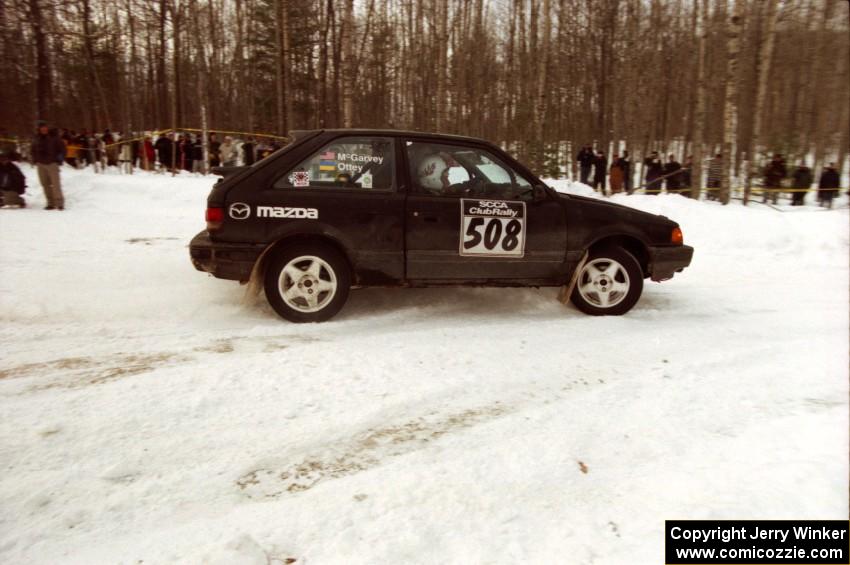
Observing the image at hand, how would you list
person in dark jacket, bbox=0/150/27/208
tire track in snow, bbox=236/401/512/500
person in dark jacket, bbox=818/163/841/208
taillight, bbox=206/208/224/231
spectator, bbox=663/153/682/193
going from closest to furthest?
1. tire track in snow, bbox=236/401/512/500
2. taillight, bbox=206/208/224/231
3. person in dark jacket, bbox=0/150/27/208
4. person in dark jacket, bbox=818/163/841/208
5. spectator, bbox=663/153/682/193

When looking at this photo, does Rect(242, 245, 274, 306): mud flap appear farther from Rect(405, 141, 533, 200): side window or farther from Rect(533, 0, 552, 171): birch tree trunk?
Rect(533, 0, 552, 171): birch tree trunk

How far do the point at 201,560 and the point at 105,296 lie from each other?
159 inches

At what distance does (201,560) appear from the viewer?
212 centimetres

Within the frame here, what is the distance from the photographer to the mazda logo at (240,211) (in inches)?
185

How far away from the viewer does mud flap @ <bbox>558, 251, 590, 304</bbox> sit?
17.5ft

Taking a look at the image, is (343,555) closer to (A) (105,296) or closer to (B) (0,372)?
(B) (0,372)

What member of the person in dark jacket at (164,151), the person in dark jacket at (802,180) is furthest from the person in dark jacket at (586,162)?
the person in dark jacket at (164,151)

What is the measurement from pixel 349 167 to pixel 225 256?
135 centimetres

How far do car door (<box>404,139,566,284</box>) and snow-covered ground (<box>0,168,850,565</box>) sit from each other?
1.65ft

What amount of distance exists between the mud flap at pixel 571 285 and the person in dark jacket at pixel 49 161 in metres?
10.6

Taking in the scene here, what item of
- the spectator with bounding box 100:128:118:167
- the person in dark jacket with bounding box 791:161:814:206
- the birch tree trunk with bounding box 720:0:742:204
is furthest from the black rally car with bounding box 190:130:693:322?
the spectator with bounding box 100:128:118:167

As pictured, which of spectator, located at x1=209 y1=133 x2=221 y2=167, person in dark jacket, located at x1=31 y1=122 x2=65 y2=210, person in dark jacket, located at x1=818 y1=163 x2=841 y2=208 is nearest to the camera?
person in dark jacket, located at x1=31 y1=122 x2=65 y2=210

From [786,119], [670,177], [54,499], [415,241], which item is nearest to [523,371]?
[415,241]

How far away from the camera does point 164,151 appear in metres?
19.8
